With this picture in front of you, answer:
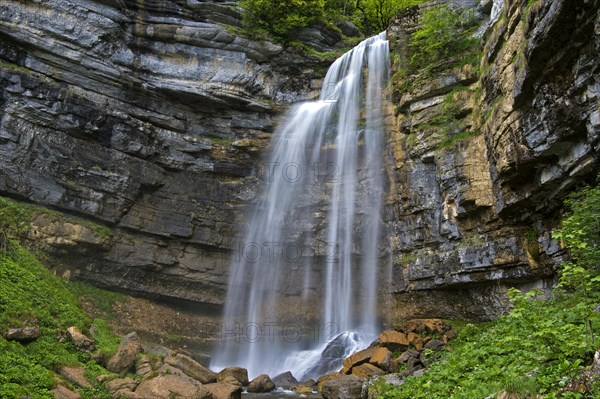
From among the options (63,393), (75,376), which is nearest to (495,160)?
(75,376)

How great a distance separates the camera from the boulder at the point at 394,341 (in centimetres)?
1391

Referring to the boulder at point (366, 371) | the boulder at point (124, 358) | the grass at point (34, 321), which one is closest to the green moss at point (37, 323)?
the grass at point (34, 321)

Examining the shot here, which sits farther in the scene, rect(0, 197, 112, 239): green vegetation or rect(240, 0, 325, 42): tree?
rect(240, 0, 325, 42): tree

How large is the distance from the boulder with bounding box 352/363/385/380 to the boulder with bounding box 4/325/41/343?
813cm

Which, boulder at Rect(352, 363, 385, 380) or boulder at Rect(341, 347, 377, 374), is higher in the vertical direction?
boulder at Rect(341, 347, 377, 374)

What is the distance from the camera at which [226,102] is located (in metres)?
20.5

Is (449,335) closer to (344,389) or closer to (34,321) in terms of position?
(344,389)

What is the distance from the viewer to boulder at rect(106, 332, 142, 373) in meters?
11.2

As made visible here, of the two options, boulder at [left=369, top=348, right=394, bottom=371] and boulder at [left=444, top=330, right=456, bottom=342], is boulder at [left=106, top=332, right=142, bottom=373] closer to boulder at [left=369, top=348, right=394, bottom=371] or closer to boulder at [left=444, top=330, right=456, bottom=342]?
boulder at [left=369, top=348, right=394, bottom=371]

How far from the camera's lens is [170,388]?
10289mm

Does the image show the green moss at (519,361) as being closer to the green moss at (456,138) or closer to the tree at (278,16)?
the green moss at (456,138)

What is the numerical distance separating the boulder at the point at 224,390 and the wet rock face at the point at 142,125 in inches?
326

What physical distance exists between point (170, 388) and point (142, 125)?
1213cm

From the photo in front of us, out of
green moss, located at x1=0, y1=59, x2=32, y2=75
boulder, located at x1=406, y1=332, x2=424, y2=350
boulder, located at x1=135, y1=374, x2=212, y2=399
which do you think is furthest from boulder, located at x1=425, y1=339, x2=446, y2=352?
green moss, located at x1=0, y1=59, x2=32, y2=75
